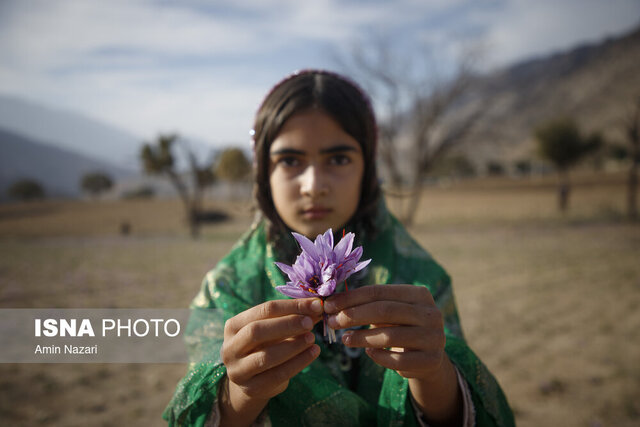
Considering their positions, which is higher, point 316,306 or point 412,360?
point 316,306

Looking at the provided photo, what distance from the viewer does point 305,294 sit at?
3.88 feet

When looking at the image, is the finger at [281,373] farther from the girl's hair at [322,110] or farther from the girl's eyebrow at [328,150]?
the girl's eyebrow at [328,150]

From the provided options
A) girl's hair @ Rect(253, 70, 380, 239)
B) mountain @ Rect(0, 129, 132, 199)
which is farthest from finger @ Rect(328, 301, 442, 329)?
mountain @ Rect(0, 129, 132, 199)

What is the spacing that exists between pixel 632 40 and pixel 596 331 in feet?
574

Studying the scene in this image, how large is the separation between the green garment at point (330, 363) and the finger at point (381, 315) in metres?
0.48

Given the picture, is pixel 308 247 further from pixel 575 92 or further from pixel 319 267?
pixel 575 92

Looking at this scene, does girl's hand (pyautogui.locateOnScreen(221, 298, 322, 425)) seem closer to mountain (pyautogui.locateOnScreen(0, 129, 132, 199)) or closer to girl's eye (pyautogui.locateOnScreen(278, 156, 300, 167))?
girl's eye (pyautogui.locateOnScreen(278, 156, 300, 167))

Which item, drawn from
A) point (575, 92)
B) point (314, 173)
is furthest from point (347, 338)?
point (575, 92)

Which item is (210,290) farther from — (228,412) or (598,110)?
(598,110)

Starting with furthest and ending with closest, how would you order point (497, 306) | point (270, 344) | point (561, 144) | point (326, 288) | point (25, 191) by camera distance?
1. point (25, 191)
2. point (561, 144)
3. point (497, 306)
4. point (270, 344)
5. point (326, 288)

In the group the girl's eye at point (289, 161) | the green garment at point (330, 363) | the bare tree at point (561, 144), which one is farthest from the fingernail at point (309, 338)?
the bare tree at point (561, 144)

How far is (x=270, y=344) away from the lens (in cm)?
124

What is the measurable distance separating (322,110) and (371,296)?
3.34 feet

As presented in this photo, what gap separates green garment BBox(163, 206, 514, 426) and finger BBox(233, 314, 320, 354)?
0.42m
